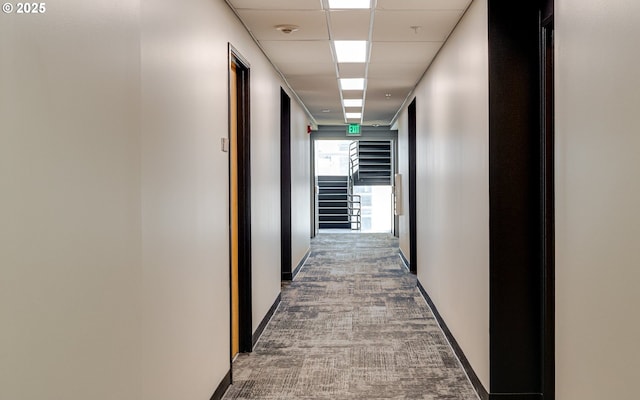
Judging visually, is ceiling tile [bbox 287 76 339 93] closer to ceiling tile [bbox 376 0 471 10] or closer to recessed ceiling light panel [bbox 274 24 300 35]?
recessed ceiling light panel [bbox 274 24 300 35]

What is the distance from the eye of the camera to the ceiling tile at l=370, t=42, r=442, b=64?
3572 mm

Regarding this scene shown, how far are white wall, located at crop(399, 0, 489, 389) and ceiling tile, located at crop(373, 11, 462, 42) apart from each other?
0.08 m

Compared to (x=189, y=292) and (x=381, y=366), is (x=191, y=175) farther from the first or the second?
(x=381, y=366)

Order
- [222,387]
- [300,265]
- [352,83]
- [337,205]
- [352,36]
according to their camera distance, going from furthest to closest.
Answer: [337,205] → [300,265] → [352,83] → [352,36] → [222,387]

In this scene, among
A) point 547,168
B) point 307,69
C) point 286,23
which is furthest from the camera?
point 307,69

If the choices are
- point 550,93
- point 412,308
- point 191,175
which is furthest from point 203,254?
point 412,308

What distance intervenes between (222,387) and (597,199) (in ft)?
6.14

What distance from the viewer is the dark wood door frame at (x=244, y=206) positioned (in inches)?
124

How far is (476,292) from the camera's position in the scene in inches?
103

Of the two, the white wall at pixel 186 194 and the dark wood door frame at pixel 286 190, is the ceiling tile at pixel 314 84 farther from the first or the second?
the white wall at pixel 186 194

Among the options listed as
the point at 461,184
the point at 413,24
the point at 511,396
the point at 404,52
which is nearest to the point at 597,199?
the point at 511,396

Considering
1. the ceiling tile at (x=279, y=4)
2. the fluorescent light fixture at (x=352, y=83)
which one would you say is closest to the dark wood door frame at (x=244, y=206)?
the ceiling tile at (x=279, y=4)

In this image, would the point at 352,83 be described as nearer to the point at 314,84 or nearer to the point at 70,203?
the point at 314,84

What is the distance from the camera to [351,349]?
10.7 feet
